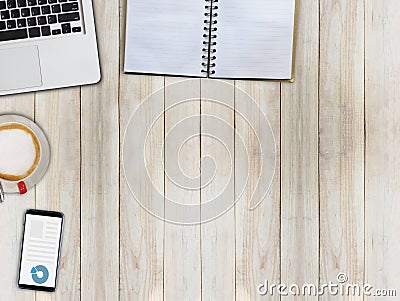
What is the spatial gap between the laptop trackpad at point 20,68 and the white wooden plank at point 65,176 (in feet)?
0.14

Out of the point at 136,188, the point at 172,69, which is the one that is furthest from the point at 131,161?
the point at 172,69

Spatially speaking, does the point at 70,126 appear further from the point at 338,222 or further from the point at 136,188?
the point at 338,222

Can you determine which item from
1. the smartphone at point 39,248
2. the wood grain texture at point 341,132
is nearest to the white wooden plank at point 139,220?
the smartphone at point 39,248

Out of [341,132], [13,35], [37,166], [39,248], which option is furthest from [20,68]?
[341,132]

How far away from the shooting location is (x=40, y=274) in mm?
1003

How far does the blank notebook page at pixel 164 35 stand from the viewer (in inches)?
39.4

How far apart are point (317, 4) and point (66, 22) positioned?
41cm

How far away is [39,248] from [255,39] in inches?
19.3

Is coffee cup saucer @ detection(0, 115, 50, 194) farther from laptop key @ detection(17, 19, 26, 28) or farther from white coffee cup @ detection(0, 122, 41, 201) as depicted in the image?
laptop key @ detection(17, 19, 26, 28)

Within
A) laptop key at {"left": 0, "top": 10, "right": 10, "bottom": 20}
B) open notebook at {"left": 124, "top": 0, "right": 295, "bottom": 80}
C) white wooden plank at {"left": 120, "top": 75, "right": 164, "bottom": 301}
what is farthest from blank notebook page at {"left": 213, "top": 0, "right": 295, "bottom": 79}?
laptop key at {"left": 0, "top": 10, "right": 10, "bottom": 20}

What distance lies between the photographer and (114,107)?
1014 mm

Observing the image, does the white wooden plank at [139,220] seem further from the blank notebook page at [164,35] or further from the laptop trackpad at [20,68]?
the laptop trackpad at [20,68]

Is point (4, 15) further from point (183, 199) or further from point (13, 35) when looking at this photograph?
point (183, 199)

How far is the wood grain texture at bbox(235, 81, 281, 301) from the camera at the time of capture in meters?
1.02
